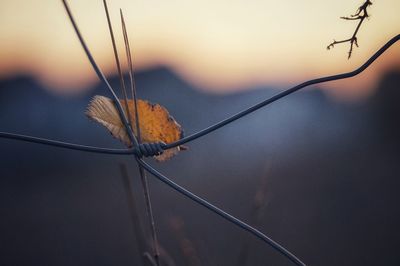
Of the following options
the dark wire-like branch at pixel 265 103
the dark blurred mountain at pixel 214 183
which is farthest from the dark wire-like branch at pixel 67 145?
the dark blurred mountain at pixel 214 183

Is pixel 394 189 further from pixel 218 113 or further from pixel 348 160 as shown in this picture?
pixel 218 113

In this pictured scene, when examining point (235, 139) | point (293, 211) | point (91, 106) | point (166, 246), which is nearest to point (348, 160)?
point (235, 139)

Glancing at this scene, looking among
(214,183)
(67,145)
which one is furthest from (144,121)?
(214,183)

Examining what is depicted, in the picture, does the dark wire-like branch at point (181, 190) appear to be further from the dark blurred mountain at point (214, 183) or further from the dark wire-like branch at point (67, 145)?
the dark blurred mountain at point (214, 183)

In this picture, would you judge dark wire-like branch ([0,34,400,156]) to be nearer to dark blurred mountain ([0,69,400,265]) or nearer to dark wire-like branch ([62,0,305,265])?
dark wire-like branch ([62,0,305,265])

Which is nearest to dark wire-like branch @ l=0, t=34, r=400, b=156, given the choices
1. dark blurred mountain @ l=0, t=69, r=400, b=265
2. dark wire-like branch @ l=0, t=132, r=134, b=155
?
dark wire-like branch @ l=0, t=132, r=134, b=155
